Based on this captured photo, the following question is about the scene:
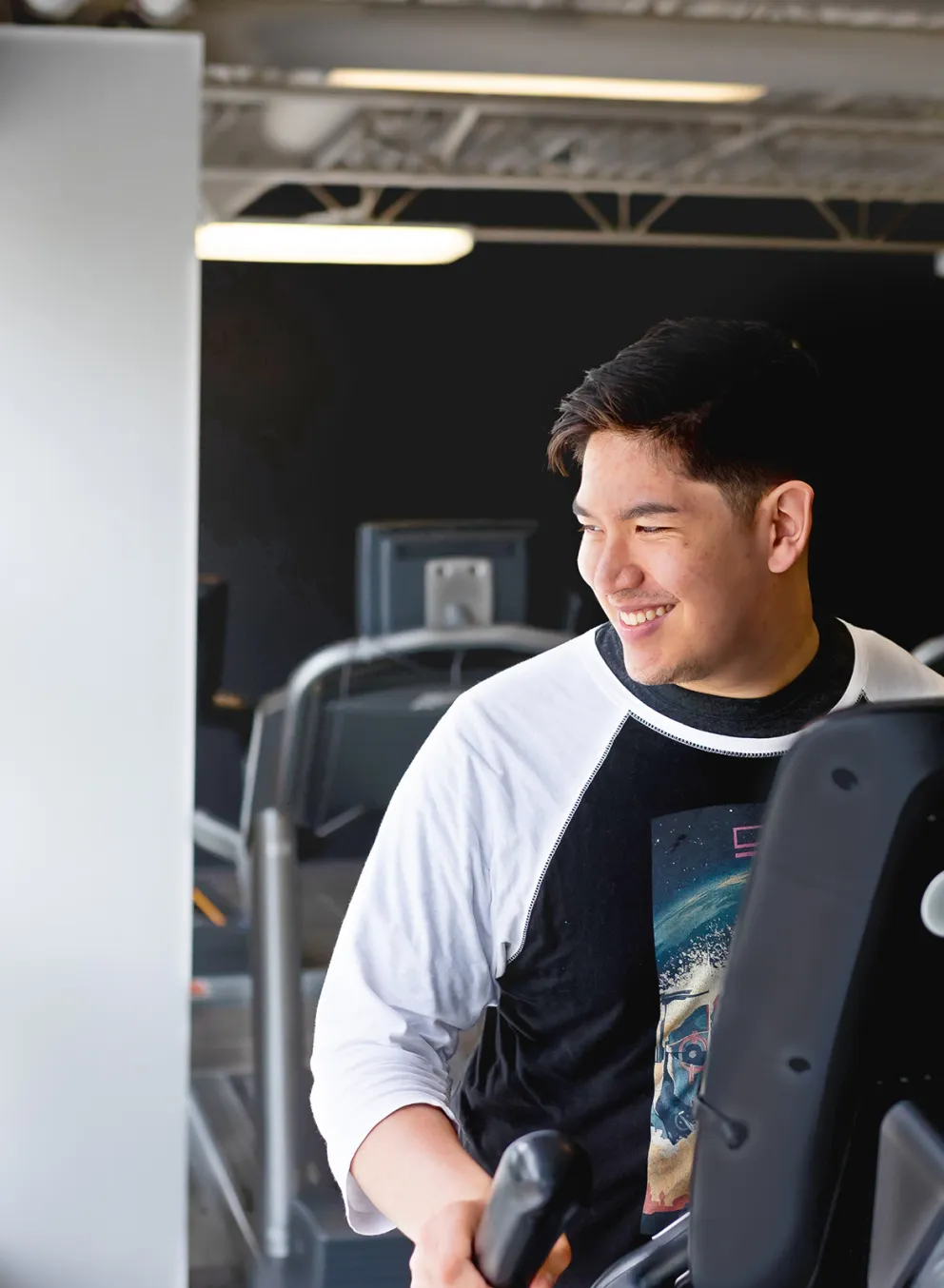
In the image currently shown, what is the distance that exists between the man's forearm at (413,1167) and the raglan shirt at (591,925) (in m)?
0.26

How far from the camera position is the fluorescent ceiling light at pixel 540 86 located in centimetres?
292

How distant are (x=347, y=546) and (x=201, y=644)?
1.27ft

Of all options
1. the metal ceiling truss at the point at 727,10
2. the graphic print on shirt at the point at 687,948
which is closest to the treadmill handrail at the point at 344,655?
the graphic print on shirt at the point at 687,948

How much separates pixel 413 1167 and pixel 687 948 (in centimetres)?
56

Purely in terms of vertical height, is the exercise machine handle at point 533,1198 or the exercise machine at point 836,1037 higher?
the exercise machine at point 836,1037

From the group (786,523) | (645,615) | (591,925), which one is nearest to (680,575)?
(645,615)

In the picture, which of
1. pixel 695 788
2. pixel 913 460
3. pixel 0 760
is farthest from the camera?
pixel 0 760

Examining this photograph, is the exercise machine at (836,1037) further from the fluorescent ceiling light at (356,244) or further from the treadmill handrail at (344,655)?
the fluorescent ceiling light at (356,244)

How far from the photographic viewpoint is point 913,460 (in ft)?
9.30

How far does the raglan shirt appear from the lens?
6.55 ft

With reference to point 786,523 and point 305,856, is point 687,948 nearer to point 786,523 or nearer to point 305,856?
point 786,523

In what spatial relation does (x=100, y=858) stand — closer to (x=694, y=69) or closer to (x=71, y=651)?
(x=71, y=651)

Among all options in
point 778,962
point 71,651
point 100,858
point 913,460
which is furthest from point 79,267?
point 778,962

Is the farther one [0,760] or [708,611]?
[0,760]
